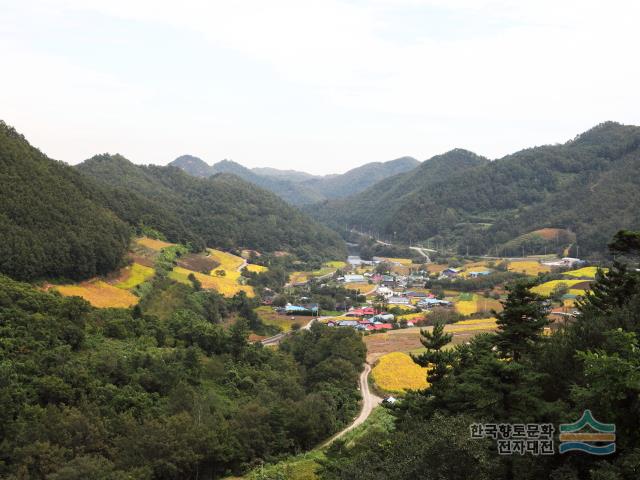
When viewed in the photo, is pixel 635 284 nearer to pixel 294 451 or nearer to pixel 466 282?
pixel 294 451

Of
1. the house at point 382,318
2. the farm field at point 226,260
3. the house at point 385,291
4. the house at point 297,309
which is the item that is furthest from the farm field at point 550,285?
the farm field at point 226,260

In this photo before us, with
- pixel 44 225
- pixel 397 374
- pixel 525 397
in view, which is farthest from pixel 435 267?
pixel 525 397

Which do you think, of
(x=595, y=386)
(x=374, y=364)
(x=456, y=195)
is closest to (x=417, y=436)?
(x=595, y=386)

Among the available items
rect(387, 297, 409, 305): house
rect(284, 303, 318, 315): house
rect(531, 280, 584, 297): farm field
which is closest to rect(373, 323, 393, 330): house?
rect(284, 303, 318, 315): house

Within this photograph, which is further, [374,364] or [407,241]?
[407,241]

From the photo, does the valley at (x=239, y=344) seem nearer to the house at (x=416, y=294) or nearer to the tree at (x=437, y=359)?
the tree at (x=437, y=359)

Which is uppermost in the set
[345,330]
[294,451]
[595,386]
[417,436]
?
[595,386]

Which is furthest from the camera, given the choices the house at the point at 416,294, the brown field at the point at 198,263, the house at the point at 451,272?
the house at the point at 451,272
